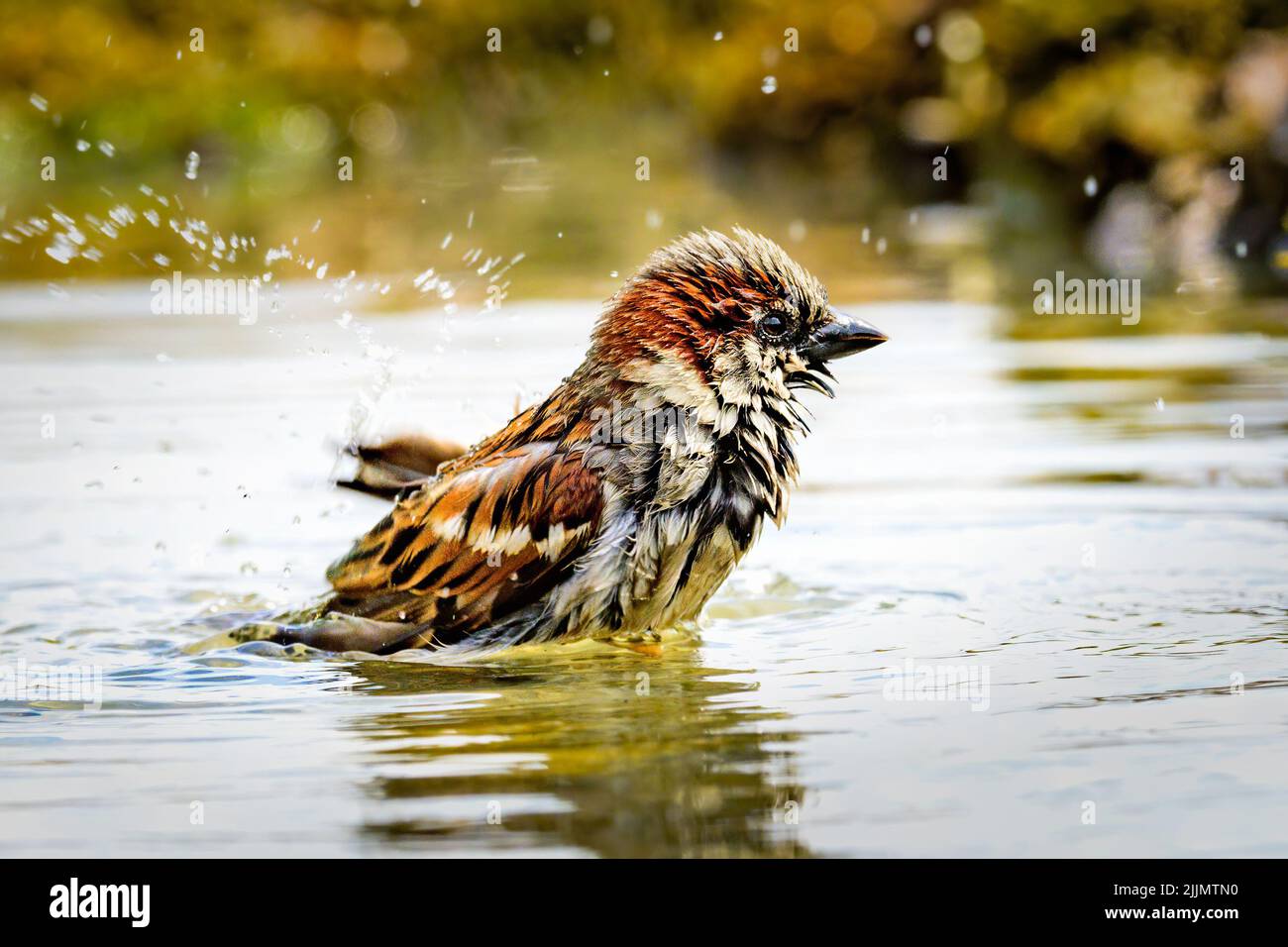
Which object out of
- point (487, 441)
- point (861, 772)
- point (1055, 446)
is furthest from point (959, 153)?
point (861, 772)

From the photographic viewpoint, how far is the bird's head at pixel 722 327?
5879 millimetres

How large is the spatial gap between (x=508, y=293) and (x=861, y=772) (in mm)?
11365

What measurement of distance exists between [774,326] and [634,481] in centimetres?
74

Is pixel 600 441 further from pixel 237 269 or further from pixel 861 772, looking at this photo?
pixel 237 269

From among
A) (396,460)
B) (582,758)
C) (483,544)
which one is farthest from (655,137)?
(582,758)

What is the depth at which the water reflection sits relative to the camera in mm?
4121

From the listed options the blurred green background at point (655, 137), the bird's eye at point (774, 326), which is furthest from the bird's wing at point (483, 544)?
the blurred green background at point (655, 137)

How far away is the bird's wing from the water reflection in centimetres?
20

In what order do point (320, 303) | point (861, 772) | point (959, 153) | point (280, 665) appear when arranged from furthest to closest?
point (959, 153), point (320, 303), point (280, 665), point (861, 772)

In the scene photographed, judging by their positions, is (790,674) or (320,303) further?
(320,303)

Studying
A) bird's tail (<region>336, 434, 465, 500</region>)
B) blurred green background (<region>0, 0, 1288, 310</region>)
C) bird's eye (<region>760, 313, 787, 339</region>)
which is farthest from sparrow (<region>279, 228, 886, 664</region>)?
blurred green background (<region>0, 0, 1288, 310</region>)

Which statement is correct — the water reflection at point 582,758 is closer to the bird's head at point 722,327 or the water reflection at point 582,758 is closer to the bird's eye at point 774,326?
the bird's head at point 722,327

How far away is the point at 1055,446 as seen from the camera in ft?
30.6
